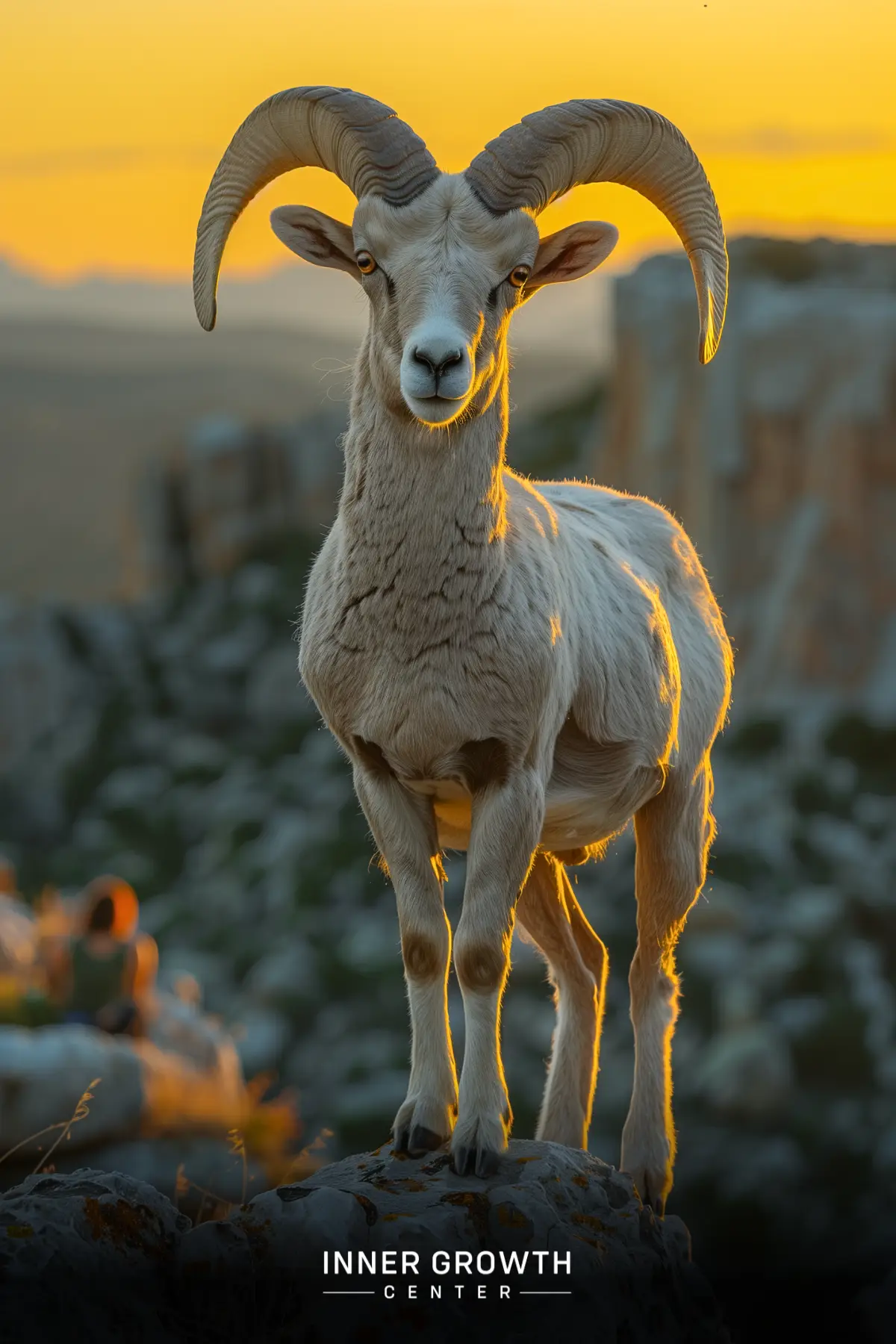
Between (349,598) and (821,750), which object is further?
(821,750)

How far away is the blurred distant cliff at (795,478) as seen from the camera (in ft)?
189

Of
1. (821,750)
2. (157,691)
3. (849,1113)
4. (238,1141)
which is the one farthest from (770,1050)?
(238,1141)


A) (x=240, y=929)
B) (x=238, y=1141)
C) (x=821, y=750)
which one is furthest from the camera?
(x=240, y=929)

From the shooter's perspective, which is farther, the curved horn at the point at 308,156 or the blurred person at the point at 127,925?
the blurred person at the point at 127,925

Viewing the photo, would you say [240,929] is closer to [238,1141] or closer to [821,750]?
[821,750]

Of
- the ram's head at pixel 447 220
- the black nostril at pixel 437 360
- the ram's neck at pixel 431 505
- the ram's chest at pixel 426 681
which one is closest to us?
the black nostril at pixel 437 360

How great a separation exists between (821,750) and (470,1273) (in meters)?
58.9

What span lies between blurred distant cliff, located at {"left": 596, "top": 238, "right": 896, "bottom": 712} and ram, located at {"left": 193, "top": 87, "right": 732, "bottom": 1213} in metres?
51.3

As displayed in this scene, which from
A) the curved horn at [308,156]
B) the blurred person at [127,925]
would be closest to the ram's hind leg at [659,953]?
the curved horn at [308,156]

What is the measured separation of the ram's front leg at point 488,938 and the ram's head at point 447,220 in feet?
4.03

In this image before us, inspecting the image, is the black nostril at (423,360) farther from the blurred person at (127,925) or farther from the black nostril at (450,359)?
the blurred person at (127,925)

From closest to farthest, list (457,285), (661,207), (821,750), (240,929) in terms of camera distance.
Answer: (457,285)
(661,207)
(821,750)
(240,929)

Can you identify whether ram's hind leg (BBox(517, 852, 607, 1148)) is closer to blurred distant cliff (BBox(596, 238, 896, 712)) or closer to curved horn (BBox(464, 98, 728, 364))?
curved horn (BBox(464, 98, 728, 364))

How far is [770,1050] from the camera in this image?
190ft
